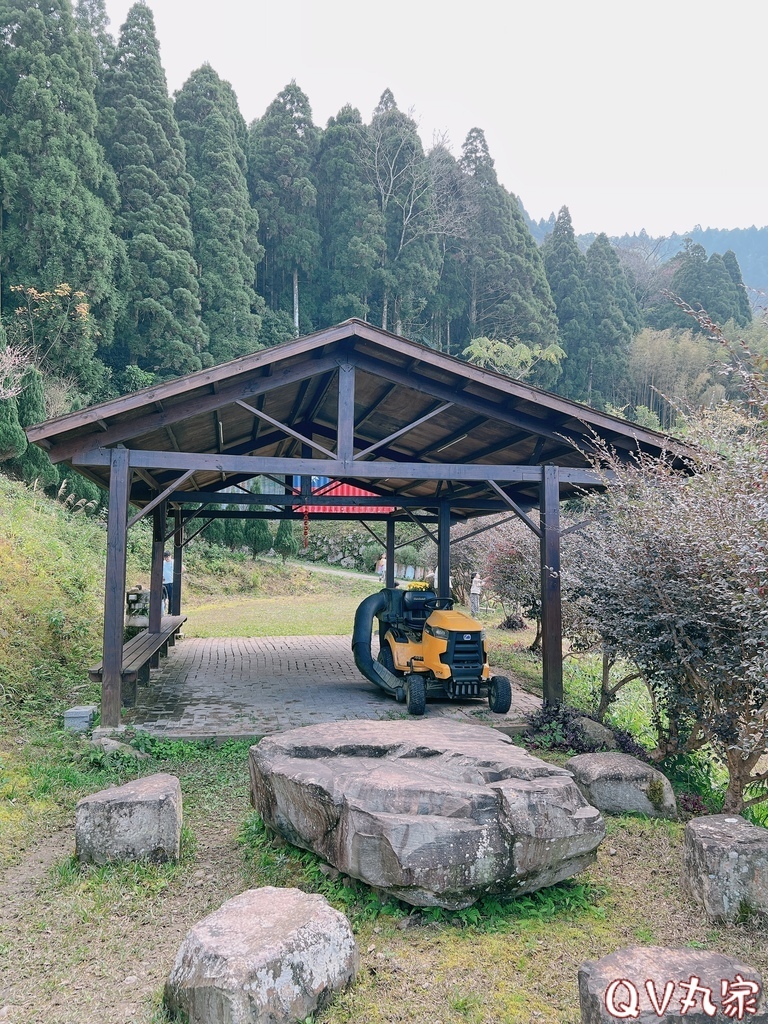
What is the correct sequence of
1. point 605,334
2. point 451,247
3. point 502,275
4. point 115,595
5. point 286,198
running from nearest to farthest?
point 115,595, point 286,198, point 502,275, point 451,247, point 605,334

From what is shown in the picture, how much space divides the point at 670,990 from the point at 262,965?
58.6 inches

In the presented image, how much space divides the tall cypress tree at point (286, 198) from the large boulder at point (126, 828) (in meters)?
28.8

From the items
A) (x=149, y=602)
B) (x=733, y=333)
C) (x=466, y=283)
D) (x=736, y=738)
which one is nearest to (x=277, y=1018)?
Answer: (x=736, y=738)

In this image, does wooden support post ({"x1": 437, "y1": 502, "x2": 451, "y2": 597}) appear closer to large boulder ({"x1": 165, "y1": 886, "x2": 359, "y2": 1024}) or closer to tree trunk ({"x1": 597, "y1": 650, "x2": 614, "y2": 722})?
tree trunk ({"x1": 597, "y1": 650, "x2": 614, "y2": 722})

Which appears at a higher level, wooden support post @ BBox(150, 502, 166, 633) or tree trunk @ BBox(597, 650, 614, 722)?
wooden support post @ BBox(150, 502, 166, 633)

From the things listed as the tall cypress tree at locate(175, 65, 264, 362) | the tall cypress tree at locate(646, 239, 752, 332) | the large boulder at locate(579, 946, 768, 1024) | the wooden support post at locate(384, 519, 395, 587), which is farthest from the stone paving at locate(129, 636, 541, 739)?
the tall cypress tree at locate(646, 239, 752, 332)

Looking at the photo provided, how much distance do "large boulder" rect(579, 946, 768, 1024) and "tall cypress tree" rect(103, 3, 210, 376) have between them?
22621 mm

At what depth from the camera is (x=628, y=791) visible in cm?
480

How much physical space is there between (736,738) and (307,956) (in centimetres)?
342

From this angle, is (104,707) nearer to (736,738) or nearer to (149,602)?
(149,602)

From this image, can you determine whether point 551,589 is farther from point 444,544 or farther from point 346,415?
point 444,544

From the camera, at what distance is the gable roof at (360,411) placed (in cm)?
634

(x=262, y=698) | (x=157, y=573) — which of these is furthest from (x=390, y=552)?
(x=262, y=698)

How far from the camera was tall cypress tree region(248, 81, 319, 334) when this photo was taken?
31312 millimetres
